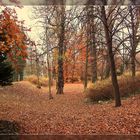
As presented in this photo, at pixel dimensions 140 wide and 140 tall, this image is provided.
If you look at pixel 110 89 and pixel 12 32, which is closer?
pixel 12 32

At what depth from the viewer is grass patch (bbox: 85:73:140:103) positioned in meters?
25.2

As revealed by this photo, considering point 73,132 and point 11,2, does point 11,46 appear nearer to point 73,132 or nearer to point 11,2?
point 11,2

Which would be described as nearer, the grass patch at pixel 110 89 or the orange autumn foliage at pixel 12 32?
the orange autumn foliage at pixel 12 32

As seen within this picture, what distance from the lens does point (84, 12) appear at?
20.5 metres

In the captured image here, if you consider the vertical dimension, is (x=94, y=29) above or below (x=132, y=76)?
above

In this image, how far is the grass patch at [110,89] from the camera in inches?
991

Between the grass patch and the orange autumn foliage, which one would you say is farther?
the grass patch

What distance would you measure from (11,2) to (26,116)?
7.85 metres

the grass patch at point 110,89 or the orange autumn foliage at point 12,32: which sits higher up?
the orange autumn foliage at point 12,32

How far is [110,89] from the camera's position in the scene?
25688mm

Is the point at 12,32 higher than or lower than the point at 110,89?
higher

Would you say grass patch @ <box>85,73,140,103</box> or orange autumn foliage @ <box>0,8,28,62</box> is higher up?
orange autumn foliage @ <box>0,8,28,62</box>

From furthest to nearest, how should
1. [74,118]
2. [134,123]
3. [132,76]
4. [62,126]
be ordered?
[132,76], [74,118], [62,126], [134,123]

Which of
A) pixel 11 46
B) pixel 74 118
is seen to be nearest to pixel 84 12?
pixel 74 118
